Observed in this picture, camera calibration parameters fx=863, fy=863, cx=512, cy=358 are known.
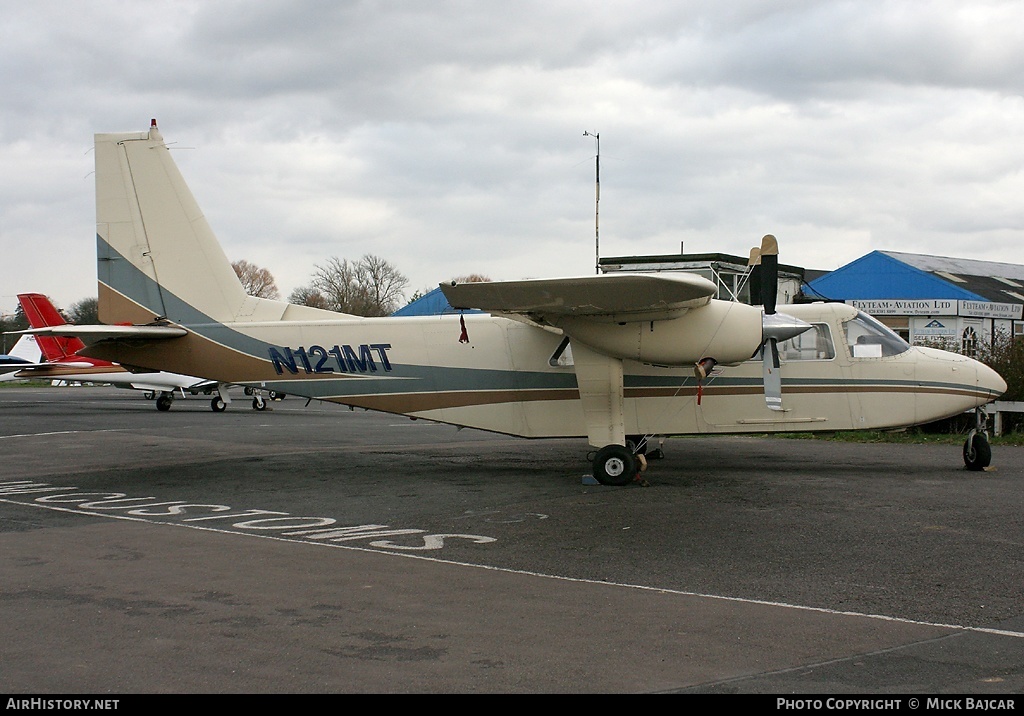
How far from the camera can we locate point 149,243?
596 inches

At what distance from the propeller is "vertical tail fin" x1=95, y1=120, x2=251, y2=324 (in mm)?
8873

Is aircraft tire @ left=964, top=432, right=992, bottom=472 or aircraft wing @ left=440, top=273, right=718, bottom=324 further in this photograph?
aircraft tire @ left=964, top=432, right=992, bottom=472

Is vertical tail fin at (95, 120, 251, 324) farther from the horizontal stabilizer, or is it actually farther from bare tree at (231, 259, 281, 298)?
bare tree at (231, 259, 281, 298)

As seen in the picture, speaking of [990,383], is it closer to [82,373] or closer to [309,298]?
[82,373]

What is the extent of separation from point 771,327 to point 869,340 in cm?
258

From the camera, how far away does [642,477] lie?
1355cm

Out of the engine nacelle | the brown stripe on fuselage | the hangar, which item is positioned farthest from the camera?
the hangar

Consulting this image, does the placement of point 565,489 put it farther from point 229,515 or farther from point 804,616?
point 804,616

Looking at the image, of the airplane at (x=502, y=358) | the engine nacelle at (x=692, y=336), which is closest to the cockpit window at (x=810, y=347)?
the airplane at (x=502, y=358)

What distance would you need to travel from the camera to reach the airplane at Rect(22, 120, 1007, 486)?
13.4 m

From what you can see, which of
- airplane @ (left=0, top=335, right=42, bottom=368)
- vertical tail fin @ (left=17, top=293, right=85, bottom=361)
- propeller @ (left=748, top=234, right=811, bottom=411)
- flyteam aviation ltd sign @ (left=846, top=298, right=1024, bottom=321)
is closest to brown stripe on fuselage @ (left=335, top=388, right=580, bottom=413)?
propeller @ (left=748, top=234, right=811, bottom=411)

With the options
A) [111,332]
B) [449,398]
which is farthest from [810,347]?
[111,332]

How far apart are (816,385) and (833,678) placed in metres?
9.78

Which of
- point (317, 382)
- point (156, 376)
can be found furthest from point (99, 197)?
point (156, 376)
